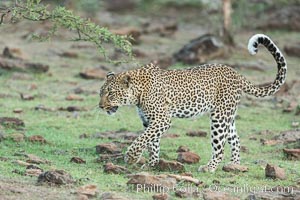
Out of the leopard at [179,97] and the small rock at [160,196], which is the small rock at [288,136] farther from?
the small rock at [160,196]

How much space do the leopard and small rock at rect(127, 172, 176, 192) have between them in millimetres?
2124

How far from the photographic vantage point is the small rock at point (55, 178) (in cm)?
1151

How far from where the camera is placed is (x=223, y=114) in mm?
14445

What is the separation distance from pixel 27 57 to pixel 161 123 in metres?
12.3

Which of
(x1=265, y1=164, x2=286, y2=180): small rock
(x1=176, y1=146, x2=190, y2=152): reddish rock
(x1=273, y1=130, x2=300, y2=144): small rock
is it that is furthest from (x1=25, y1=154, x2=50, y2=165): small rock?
(x1=273, y1=130, x2=300, y2=144): small rock

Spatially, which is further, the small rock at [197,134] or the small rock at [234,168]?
the small rock at [197,134]

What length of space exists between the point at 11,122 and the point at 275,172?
21.1 ft

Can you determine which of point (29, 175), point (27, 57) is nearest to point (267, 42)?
point (29, 175)

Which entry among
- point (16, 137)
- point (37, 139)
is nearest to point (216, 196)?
point (37, 139)

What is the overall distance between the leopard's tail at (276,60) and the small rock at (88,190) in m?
4.17

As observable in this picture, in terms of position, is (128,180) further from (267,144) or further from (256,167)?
(267,144)

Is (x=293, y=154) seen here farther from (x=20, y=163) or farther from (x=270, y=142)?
(x=20, y=163)

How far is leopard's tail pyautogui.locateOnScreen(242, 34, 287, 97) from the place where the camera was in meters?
14.2

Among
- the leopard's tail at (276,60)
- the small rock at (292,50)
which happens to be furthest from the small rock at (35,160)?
the small rock at (292,50)
